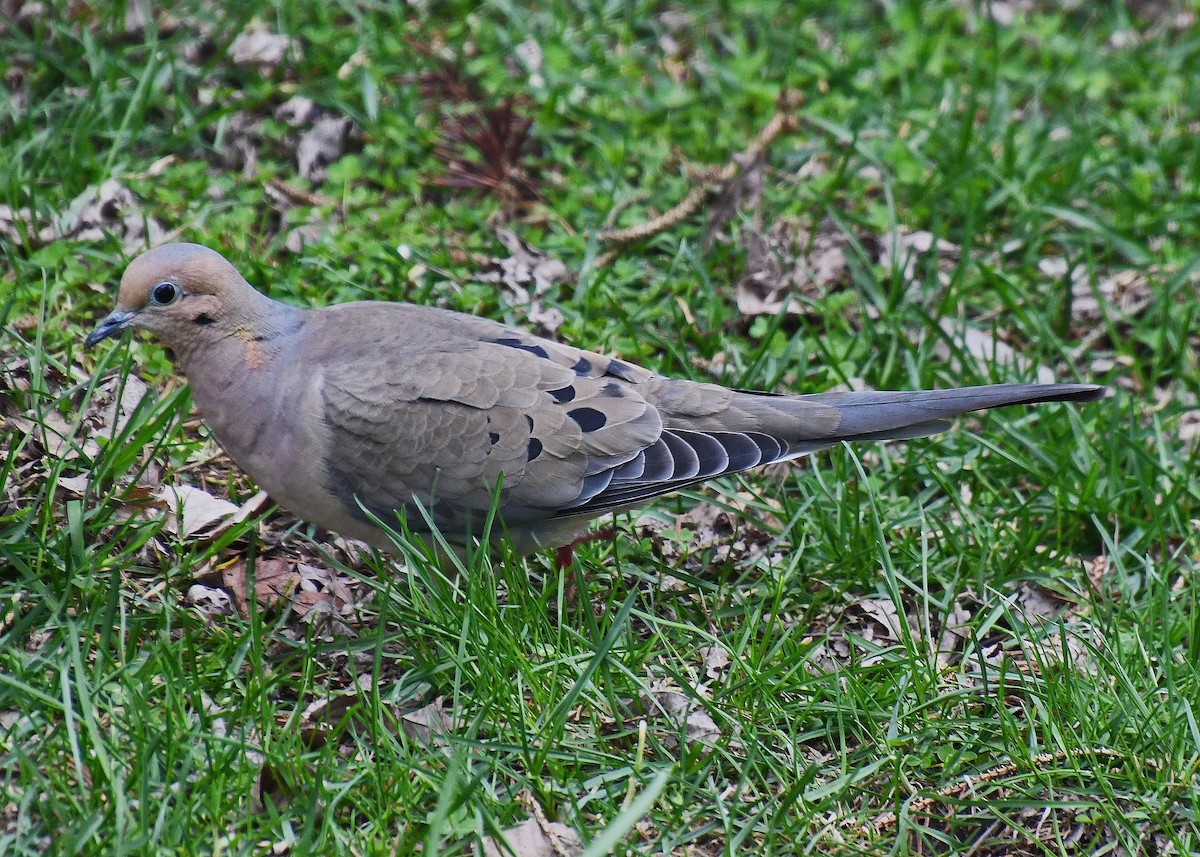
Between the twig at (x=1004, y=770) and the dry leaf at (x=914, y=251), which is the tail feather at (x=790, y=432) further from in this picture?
the dry leaf at (x=914, y=251)

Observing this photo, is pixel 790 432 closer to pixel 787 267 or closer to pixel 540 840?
pixel 540 840

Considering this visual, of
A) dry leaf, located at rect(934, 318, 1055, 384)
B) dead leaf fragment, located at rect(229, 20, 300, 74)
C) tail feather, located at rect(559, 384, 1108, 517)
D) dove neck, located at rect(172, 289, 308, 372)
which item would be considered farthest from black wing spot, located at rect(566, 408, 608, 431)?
dead leaf fragment, located at rect(229, 20, 300, 74)

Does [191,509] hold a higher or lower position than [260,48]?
lower

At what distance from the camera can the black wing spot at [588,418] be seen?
12.6ft

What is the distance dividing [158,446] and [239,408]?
0.40 m

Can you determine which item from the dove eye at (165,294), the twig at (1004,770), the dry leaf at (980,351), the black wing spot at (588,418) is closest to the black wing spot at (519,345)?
the black wing spot at (588,418)

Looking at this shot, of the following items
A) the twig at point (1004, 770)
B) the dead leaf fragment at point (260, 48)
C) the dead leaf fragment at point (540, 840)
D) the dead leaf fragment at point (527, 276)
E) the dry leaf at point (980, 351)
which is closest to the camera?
the dead leaf fragment at point (540, 840)

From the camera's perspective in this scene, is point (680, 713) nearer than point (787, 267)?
Yes

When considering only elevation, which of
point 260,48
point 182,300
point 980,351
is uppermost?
point 260,48

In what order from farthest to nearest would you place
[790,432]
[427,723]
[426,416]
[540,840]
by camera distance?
[790,432], [426,416], [427,723], [540,840]

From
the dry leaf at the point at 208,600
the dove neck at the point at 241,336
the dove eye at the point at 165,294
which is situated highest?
the dove eye at the point at 165,294

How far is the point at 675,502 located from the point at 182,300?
69.0 inches

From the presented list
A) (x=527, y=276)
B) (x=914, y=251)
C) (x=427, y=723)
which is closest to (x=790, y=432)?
(x=427, y=723)

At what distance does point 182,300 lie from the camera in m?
3.72
